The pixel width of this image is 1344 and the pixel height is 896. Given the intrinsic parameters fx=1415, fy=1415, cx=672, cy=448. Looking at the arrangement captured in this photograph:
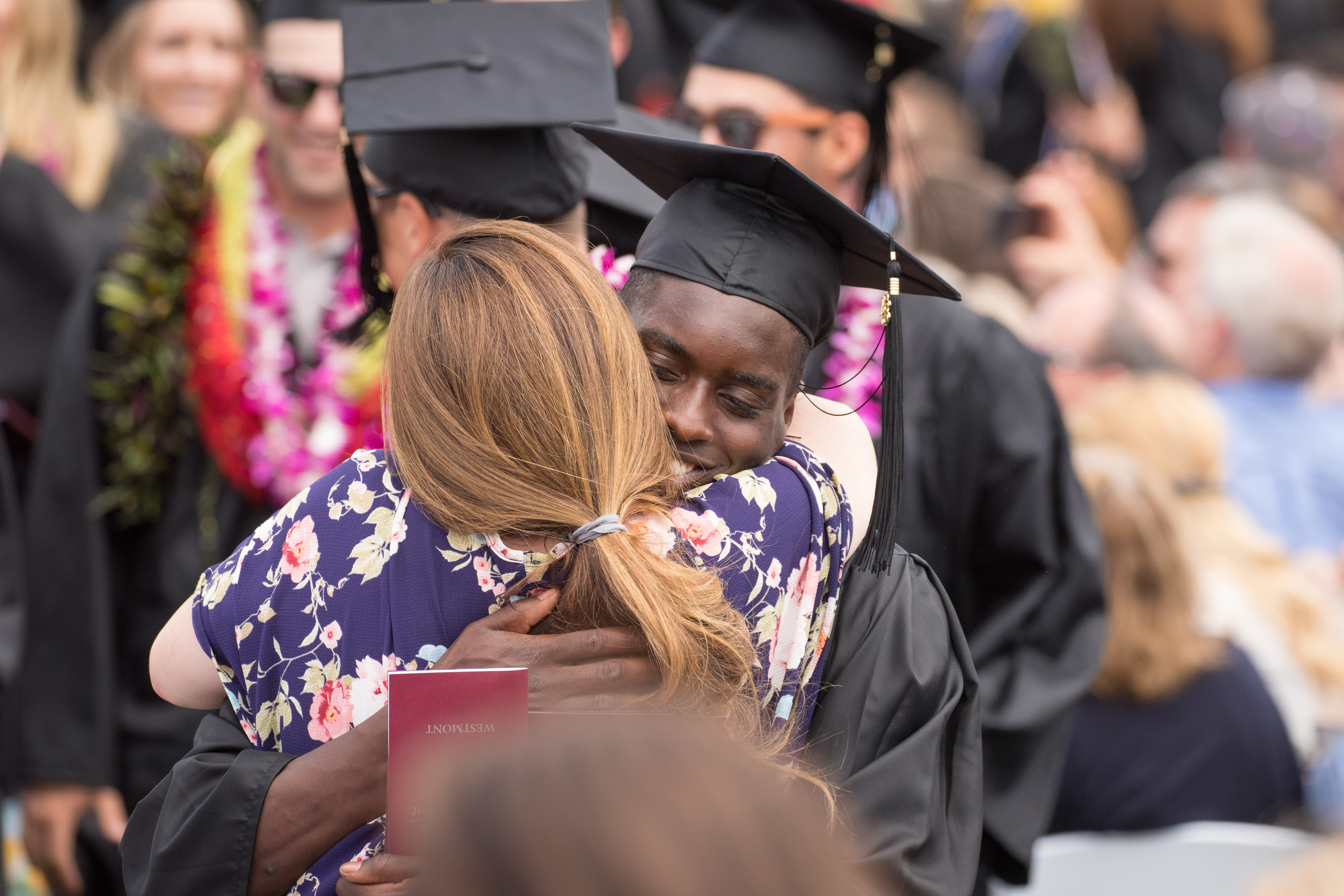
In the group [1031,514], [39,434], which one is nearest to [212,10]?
[39,434]

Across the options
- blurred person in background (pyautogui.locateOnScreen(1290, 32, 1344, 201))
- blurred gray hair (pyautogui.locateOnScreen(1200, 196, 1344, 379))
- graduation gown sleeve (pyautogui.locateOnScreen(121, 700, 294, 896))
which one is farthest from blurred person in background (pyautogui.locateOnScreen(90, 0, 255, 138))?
blurred person in background (pyautogui.locateOnScreen(1290, 32, 1344, 201))

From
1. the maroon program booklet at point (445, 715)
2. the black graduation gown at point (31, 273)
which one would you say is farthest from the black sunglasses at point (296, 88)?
the maroon program booklet at point (445, 715)

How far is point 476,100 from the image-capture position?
2.39 m

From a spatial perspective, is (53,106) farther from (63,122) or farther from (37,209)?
(37,209)

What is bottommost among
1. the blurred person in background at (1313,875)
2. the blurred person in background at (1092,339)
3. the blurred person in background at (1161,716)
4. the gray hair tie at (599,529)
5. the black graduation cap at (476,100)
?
the blurred person in background at (1161,716)

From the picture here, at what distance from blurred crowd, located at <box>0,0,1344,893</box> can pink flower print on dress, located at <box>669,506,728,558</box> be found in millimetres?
626

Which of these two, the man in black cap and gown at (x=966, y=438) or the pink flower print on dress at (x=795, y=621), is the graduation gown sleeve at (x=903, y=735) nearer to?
the pink flower print on dress at (x=795, y=621)

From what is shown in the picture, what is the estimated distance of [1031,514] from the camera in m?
2.97

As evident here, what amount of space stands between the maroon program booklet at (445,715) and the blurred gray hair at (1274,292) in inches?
144

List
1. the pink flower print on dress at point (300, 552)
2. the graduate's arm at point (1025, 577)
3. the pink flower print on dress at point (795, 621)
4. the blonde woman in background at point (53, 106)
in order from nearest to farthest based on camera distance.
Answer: the pink flower print on dress at point (300, 552) → the pink flower print on dress at point (795, 621) → the graduate's arm at point (1025, 577) → the blonde woman in background at point (53, 106)

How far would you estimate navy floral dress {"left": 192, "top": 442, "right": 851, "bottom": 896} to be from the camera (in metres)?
1.61

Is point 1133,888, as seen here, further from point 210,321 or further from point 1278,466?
point 210,321

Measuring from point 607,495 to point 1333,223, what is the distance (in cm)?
546

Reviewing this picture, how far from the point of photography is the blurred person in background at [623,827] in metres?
0.99
